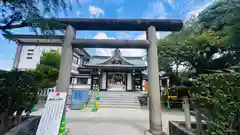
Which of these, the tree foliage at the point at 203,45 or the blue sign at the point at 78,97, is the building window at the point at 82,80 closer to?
the blue sign at the point at 78,97

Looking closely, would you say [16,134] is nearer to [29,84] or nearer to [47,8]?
[29,84]

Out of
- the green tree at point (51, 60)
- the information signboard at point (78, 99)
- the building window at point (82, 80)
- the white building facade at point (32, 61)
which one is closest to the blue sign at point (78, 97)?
the information signboard at point (78, 99)

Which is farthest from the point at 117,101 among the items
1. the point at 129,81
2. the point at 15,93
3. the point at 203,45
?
the point at 15,93

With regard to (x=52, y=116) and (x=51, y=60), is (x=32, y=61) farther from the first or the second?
(x=52, y=116)

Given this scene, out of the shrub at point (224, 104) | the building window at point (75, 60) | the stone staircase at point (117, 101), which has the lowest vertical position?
the stone staircase at point (117, 101)

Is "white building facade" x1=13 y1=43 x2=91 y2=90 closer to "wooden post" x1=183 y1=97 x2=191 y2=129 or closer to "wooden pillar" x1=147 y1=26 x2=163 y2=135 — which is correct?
"wooden pillar" x1=147 y1=26 x2=163 y2=135

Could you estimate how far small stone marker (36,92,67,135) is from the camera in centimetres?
220

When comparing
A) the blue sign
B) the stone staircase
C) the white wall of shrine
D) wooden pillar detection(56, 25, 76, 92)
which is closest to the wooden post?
wooden pillar detection(56, 25, 76, 92)

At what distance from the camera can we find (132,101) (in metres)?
9.53

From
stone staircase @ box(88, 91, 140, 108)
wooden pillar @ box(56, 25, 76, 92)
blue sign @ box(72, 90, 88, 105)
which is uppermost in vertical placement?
wooden pillar @ box(56, 25, 76, 92)

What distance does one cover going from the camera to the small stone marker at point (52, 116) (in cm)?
220

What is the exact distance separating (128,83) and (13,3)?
41.4ft

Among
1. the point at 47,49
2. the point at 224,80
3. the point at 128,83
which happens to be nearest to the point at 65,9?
the point at 224,80

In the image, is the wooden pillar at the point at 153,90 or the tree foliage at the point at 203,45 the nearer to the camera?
the wooden pillar at the point at 153,90
